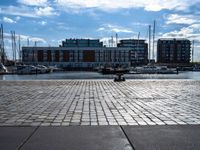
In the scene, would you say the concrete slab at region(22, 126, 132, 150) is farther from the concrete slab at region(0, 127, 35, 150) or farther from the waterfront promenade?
the concrete slab at region(0, 127, 35, 150)

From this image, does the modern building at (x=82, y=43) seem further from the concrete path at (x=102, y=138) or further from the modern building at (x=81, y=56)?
the concrete path at (x=102, y=138)

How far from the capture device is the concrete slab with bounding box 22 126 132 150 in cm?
535

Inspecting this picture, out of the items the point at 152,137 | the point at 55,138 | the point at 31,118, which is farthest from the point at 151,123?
the point at 31,118

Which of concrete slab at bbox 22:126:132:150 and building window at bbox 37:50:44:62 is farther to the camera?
building window at bbox 37:50:44:62

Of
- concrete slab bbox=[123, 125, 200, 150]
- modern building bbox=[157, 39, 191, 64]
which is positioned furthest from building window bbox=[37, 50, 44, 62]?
concrete slab bbox=[123, 125, 200, 150]

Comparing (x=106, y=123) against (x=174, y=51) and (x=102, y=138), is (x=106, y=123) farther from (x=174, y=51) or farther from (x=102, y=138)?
(x=174, y=51)

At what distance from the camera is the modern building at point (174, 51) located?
145 metres

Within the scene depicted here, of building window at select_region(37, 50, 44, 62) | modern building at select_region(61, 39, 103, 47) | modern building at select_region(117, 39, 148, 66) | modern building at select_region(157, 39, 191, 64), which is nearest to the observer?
building window at select_region(37, 50, 44, 62)

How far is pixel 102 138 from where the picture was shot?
19.4 ft

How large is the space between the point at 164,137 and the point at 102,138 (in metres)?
1.30

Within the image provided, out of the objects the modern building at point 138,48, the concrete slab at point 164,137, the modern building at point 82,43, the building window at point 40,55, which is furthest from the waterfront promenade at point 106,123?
the modern building at point 138,48

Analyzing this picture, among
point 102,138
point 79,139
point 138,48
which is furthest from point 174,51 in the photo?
point 79,139

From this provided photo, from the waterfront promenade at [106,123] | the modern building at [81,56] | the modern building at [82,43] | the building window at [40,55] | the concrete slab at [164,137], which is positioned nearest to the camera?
the concrete slab at [164,137]

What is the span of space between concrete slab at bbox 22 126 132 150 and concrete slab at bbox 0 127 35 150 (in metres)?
0.18
